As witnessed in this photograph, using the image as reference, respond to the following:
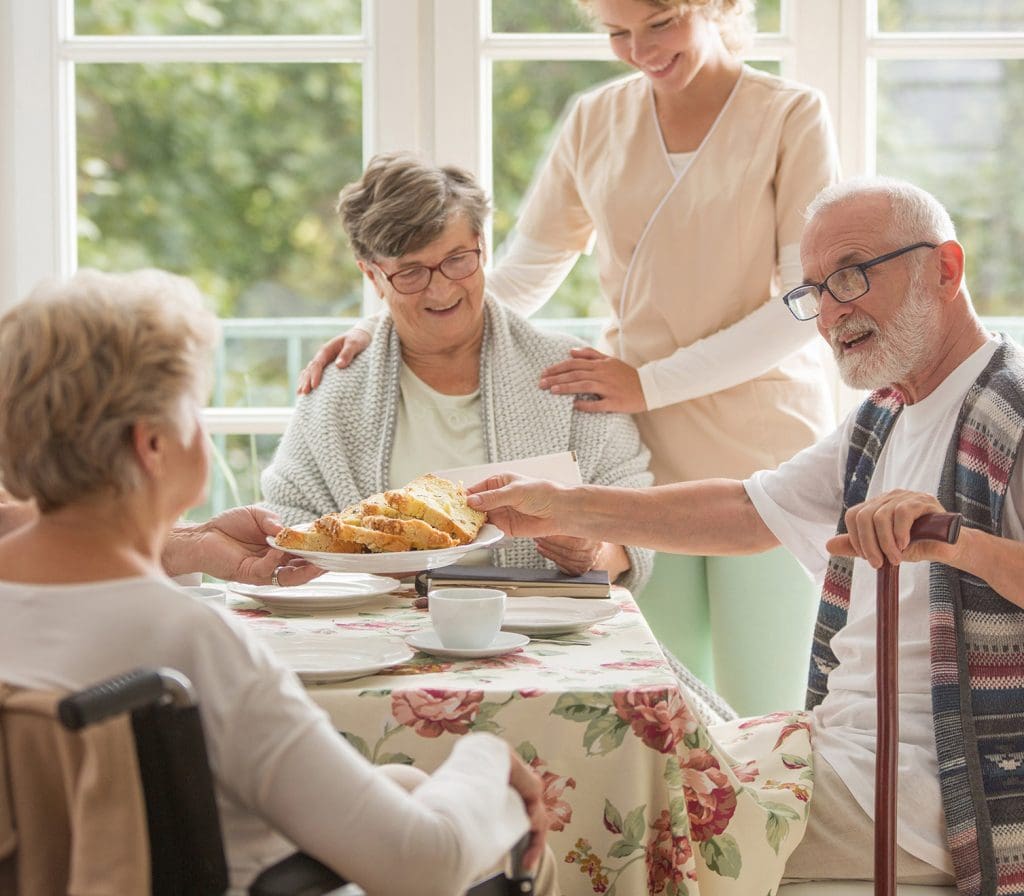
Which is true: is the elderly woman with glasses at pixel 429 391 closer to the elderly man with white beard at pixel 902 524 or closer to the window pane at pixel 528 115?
the elderly man with white beard at pixel 902 524

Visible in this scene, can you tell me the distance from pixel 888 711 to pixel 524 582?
0.60 metres

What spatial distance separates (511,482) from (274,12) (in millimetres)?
1632

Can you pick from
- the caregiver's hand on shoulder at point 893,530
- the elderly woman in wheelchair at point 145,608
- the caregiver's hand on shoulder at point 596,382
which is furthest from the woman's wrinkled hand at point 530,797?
the caregiver's hand on shoulder at point 596,382

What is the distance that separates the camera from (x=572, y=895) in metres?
1.34

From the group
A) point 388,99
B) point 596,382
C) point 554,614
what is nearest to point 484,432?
point 596,382

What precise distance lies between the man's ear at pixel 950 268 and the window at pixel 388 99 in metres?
1.27

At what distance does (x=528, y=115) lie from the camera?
9.80ft

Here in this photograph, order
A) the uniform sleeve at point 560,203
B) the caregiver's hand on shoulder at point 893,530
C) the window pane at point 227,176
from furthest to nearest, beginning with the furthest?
the window pane at point 227,176
the uniform sleeve at point 560,203
the caregiver's hand on shoulder at point 893,530

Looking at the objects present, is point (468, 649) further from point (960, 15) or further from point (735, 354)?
point (960, 15)

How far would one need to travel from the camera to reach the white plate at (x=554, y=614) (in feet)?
5.21

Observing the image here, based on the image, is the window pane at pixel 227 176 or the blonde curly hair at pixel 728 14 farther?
the window pane at pixel 227 176

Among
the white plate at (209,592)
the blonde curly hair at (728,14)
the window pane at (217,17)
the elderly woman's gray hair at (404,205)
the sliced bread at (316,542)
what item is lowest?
the white plate at (209,592)

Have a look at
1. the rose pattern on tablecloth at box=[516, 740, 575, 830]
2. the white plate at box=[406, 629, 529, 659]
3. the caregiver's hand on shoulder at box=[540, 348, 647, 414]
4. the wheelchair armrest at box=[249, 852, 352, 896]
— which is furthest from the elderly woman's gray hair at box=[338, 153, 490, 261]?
the wheelchair armrest at box=[249, 852, 352, 896]

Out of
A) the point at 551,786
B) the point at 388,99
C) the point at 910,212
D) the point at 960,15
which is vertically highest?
the point at 960,15
